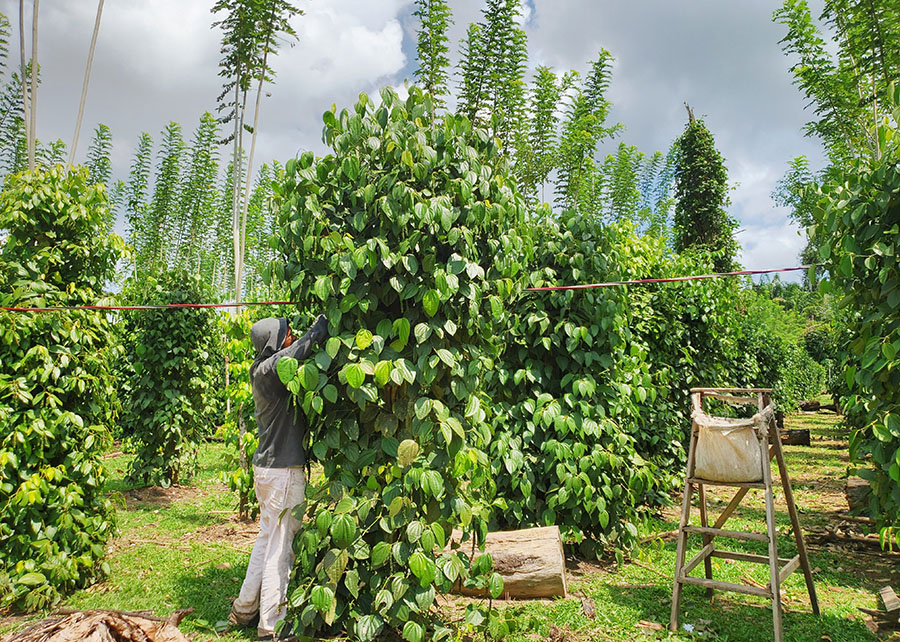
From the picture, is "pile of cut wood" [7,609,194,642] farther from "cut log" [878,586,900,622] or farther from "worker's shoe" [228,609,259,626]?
"cut log" [878,586,900,622]

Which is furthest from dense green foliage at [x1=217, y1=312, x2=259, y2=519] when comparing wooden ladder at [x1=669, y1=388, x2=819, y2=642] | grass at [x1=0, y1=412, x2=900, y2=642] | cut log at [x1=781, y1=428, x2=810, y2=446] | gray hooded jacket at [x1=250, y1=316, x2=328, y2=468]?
cut log at [x1=781, y1=428, x2=810, y2=446]

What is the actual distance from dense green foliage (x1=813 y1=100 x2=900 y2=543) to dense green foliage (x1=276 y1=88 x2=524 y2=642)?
1860 mm

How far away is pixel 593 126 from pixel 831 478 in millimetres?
7343

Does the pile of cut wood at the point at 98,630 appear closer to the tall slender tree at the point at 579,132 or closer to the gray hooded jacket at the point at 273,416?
the gray hooded jacket at the point at 273,416

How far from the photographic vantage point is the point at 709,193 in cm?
1770

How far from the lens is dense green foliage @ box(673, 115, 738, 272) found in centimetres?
1758

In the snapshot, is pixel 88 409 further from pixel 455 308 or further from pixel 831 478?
pixel 831 478

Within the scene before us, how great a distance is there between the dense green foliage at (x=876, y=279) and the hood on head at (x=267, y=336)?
125 inches

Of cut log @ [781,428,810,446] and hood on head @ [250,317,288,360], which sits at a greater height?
hood on head @ [250,317,288,360]

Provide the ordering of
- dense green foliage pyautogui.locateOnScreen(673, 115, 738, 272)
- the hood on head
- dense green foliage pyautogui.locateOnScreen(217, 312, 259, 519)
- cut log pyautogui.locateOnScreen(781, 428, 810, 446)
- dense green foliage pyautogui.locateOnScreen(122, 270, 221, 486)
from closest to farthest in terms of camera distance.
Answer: the hood on head → dense green foliage pyautogui.locateOnScreen(217, 312, 259, 519) → dense green foliage pyautogui.locateOnScreen(122, 270, 221, 486) → cut log pyautogui.locateOnScreen(781, 428, 810, 446) → dense green foliage pyautogui.locateOnScreen(673, 115, 738, 272)

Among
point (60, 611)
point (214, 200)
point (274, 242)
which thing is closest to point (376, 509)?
point (274, 242)

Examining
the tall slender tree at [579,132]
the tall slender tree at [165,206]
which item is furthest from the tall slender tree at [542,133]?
the tall slender tree at [165,206]

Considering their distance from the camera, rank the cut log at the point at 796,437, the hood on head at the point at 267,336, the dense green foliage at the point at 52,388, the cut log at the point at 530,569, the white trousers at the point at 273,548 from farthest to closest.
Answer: the cut log at the point at 796,437
the cut log at the point at 530,569
the dense green foliage at the point at 52,388
the hood on head at the point at 267,336
the white trousers at the point at 273,548

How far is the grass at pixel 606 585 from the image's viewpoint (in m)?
3.45
